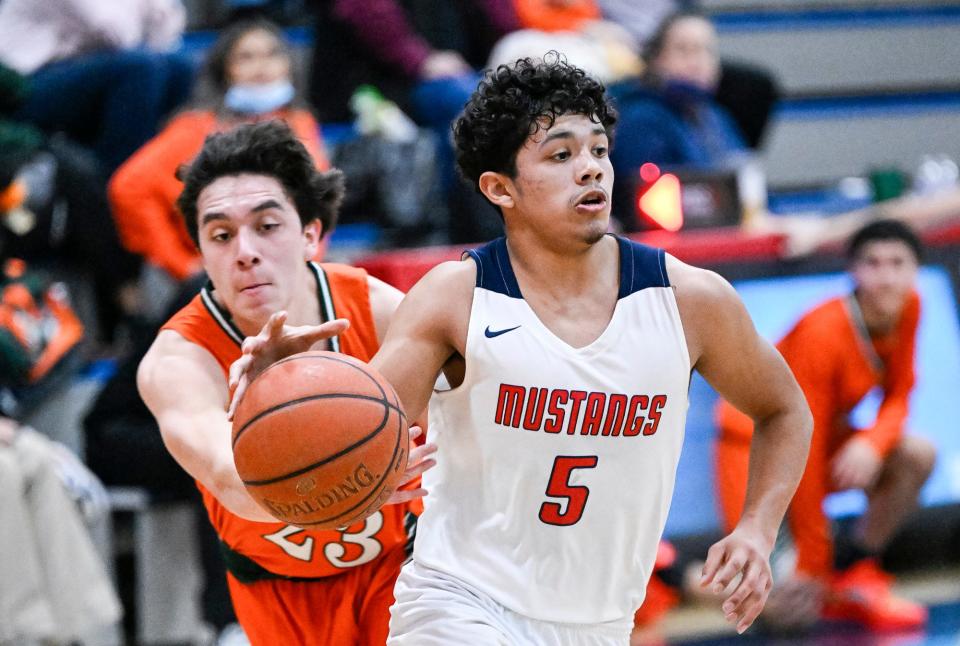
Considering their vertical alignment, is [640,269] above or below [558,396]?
above

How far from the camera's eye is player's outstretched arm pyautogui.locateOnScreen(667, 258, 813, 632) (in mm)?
3266

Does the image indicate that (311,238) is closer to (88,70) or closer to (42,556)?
(42,556)

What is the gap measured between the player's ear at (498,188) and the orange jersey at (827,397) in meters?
3.35

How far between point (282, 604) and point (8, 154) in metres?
3.19

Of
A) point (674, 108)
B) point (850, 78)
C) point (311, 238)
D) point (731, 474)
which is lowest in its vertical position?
point (731, 474)

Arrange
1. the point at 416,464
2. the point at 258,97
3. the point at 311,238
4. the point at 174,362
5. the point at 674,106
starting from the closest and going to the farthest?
1. the point at 416,464
2. the point at 174,362
3. the point at 311,238
4. the point at 258,97
5. the point at 674,106

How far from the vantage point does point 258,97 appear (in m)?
6.57

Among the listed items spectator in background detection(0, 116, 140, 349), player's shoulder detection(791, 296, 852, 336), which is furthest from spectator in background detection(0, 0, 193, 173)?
player's shoulder detection(791, 296, 852, 336)

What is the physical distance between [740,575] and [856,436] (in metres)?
3.77

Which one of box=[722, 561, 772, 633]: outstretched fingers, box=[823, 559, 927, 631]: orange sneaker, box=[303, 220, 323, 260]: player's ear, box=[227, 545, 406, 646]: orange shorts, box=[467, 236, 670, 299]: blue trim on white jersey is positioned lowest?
box=[823, 559, 927, 631]: orange sneaker

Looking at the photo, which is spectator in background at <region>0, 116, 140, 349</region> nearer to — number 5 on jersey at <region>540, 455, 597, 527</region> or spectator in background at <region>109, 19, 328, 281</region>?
spectator in background at <region>109, 19, 328, 281</region>

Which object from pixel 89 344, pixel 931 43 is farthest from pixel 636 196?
pixel 931 43

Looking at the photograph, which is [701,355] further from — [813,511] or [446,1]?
[446,1]

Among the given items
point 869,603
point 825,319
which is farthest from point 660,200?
point 869,603
